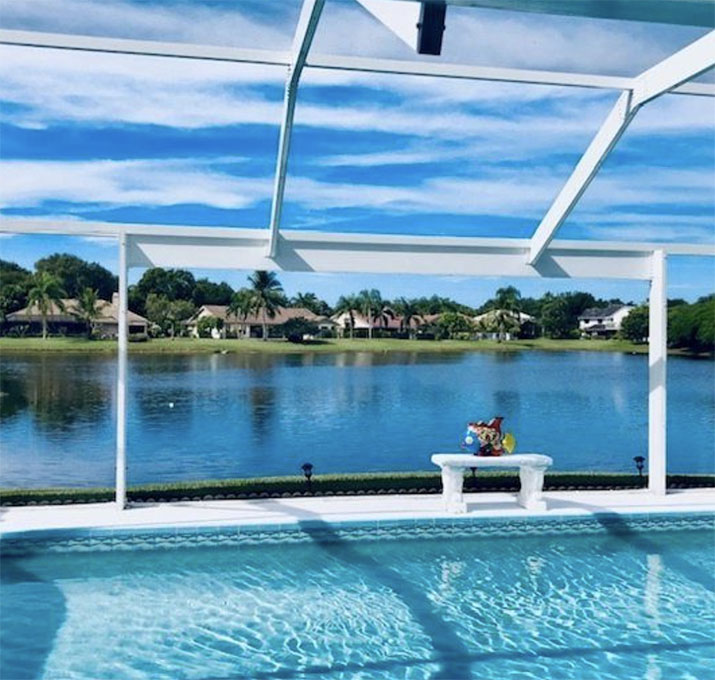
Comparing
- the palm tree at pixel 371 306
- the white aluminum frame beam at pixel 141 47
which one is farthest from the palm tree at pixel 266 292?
the white aluminum frame beam at pixel 141 47

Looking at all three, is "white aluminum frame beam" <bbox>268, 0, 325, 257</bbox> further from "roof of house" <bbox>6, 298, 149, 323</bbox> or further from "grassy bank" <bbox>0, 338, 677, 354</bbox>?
"roof of house" <bbox>6, 298, 149, 323</bbox>

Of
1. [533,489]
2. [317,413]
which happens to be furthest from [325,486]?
[317,413]

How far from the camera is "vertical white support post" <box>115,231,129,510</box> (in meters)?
7.12

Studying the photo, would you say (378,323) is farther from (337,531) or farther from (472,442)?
(337,531)

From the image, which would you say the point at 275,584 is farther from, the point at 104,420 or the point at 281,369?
the point at 281,369

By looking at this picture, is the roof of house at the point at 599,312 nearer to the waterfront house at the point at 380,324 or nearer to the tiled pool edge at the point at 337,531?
the waterfront house at the point at 380,324

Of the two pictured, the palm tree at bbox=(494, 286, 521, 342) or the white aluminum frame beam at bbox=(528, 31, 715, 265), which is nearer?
the white aluminum frame beam at bbox=(528, 31, 715, 265)

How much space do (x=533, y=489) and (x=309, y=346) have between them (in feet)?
106

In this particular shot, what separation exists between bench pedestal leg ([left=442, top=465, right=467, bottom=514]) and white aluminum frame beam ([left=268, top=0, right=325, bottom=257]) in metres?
2.62

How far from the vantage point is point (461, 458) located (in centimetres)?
756

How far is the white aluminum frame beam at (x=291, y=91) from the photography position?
510 centimetres

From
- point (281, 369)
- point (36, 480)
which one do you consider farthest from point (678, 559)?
point (281, 369)

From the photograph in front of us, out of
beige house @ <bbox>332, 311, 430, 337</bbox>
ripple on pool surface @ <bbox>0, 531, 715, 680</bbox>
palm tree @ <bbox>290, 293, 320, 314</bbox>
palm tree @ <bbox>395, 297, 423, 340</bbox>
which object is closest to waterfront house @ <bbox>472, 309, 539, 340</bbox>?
beige house @ <bbox>332, 311, 430, 337</bbox>

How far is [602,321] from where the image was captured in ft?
132
